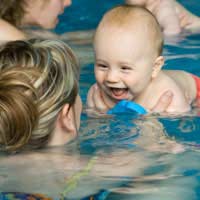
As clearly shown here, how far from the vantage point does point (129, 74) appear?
3.91 m

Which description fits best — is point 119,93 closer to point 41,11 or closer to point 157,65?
point 157,65

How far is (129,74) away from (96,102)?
41 cm

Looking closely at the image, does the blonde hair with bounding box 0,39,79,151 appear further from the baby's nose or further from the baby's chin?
the baby's chin

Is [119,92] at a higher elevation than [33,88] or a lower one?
lower

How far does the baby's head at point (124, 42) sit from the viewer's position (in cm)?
387

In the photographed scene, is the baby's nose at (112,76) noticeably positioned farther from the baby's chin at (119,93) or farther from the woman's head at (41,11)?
the woman's head at (41,11)

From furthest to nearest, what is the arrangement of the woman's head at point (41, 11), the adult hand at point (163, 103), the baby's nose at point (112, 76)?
the woman's head at point (41, 11), the adult hand at point (163, 103), the baby's nose at point (112, 76)

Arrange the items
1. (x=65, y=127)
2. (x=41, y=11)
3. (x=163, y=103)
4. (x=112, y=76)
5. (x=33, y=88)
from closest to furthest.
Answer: (x=33, y=88) → (x=65, y=127) → (x=112, y=76) → (x=163, y=103) → (x=41, y=11)

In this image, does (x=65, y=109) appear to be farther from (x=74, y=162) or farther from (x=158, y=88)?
(x=158, y=88)

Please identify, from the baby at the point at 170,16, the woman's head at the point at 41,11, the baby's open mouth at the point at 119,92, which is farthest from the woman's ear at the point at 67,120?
the baby at the point at 170,16

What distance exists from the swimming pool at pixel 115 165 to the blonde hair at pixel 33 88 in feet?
0.39

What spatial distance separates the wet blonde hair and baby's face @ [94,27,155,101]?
1051 millimetres

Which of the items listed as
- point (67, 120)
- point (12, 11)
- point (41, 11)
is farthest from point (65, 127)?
point (41, 11)

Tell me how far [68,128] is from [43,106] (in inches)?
10.4
